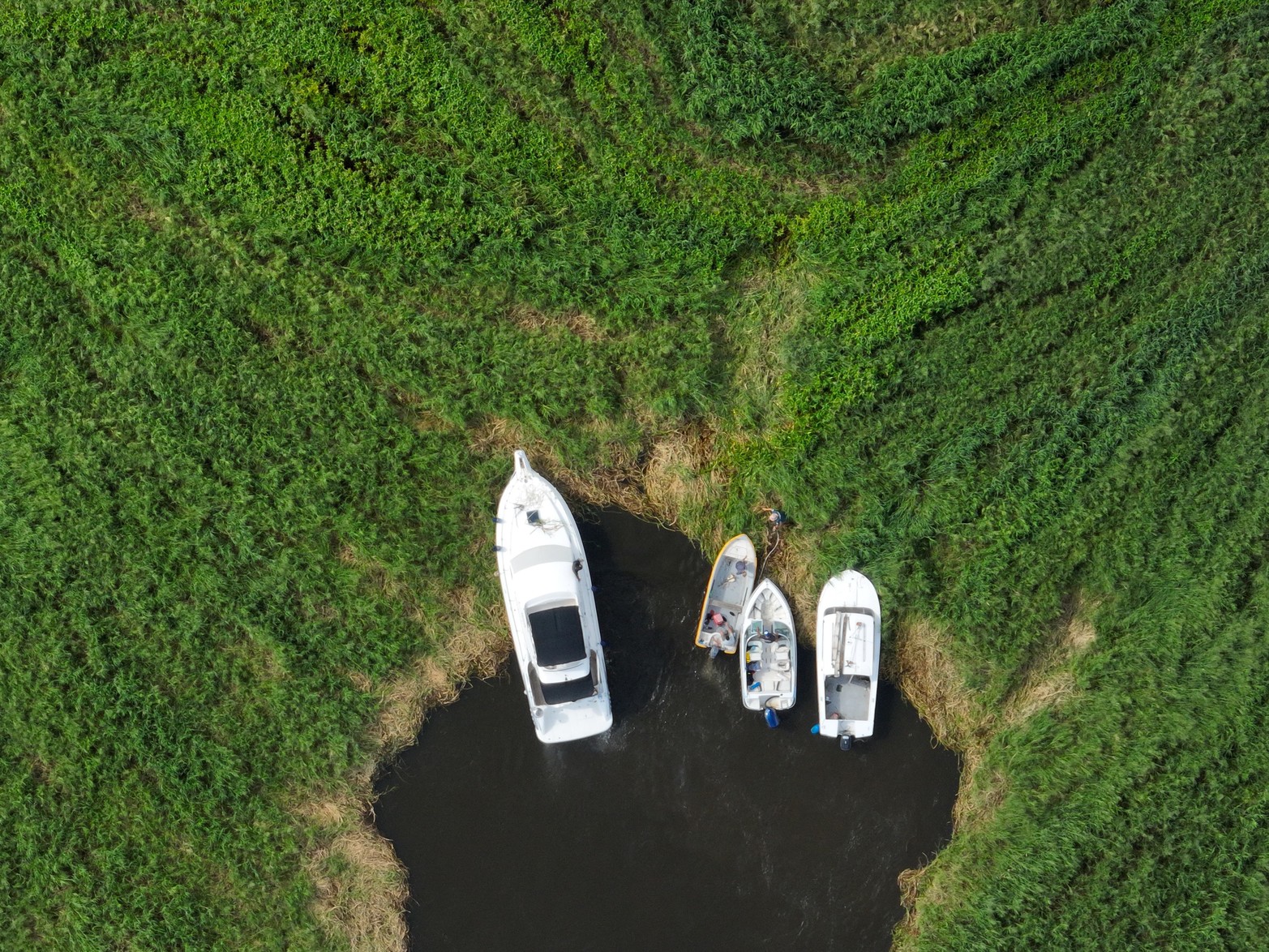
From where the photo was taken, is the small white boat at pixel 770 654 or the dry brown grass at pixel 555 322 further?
the dry brown grass at pixel 555 322

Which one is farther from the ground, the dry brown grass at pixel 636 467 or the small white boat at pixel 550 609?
the dry brown grass at pixel 636 467

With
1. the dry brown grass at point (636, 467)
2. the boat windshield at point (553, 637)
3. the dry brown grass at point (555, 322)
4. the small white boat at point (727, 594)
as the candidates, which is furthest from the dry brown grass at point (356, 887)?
the dry brown grass at point (555, 322)

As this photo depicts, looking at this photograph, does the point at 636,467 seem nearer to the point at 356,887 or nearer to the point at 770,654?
the point at 770,654

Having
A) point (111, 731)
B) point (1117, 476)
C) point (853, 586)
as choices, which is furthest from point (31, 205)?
point (1117, 476)

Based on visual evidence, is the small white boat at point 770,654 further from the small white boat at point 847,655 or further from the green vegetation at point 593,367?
the green vegetation at point 593,367

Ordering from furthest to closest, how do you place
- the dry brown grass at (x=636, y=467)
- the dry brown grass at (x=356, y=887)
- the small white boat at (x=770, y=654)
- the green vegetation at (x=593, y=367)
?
the dry brown grass at (x=636, y=467) < the small white boat at (x=770, y=654) < the dry brown grass at (x=356, y=887) < the green vegetation at (x=593, y=367)

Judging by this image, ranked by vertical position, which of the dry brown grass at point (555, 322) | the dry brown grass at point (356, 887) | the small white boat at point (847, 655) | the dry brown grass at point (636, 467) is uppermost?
the dry brown grass at point (555, 322)

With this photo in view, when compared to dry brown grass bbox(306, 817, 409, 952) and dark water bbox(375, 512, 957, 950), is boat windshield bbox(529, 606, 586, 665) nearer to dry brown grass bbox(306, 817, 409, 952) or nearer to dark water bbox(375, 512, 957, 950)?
dark water bbox(375, 512, 957, 950)

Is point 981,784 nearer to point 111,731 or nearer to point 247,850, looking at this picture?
point 247,850
